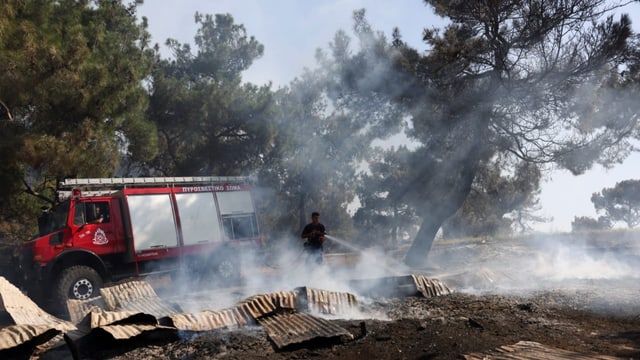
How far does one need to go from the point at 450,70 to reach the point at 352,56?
3.69 metres

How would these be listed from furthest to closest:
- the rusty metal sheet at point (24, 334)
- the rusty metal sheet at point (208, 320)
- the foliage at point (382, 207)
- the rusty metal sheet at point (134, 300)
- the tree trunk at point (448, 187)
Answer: the foliage at point (382, 207) < the tree trunk at point (448, 187) < the rusty metal sheet at point (134, 300) < the rusty metal sheet at point (208, 320) < the rusty metal sheet at point (24, 334)

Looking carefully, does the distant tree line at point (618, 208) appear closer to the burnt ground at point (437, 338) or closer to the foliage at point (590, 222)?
the foliage at point (590, 222)

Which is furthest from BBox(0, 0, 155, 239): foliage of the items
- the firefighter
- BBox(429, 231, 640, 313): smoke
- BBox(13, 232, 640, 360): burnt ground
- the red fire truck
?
BBox(429, 231, 640, 313): smoke

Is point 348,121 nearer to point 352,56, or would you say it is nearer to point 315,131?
Answer: point 352,56

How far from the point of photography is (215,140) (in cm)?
2061

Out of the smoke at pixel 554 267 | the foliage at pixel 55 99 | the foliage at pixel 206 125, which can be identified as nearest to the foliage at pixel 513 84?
the smoke at pixel 554 267

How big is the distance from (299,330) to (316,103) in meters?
16.0

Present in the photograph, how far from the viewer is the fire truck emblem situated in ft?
35.8

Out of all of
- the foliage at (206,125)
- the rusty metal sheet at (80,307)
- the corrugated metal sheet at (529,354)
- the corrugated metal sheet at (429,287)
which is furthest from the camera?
the foliage at (206,125)

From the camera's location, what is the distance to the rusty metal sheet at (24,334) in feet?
19.2

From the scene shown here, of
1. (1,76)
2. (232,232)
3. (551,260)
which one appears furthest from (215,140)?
(551,260)

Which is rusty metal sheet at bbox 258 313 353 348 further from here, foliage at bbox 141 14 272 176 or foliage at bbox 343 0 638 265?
foliage at bbox 141 14 272 176

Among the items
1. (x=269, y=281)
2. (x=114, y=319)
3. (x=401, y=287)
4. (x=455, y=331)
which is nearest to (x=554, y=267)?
(x=401, y=287)

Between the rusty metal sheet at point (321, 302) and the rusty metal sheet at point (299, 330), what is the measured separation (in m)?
0.64
